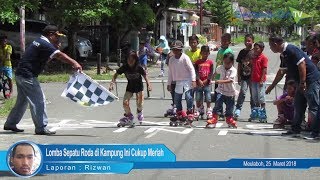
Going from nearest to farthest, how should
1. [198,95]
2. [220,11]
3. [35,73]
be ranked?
[35,73] → [198,95] → [220,11]

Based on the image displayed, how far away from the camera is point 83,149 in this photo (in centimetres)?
513

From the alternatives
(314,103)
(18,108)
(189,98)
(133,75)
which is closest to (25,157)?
(18,108)

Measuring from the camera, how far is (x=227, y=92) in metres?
10.6

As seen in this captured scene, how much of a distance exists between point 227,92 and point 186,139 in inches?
66.6

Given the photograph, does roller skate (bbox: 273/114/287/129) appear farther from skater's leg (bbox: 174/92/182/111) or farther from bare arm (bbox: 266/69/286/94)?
skater's leg (bbox: 174/92/182/111)

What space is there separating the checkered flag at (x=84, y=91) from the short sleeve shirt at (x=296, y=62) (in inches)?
122

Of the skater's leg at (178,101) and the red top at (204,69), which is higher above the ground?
the red top at (204,69)

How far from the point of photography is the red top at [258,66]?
11.3 meters

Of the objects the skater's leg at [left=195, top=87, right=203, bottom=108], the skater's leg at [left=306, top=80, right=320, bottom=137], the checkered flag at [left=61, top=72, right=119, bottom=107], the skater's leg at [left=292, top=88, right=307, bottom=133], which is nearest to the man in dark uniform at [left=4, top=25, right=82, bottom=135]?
the checkered flag at [left=61, top=72, right=119, bottom=107]

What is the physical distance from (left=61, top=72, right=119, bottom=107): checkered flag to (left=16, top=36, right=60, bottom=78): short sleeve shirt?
1.91 ft

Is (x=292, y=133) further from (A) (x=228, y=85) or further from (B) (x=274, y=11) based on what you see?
(B) (x=274, y=11)

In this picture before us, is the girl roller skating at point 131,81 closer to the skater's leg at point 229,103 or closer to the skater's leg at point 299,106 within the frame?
the skater's leg at point 229,103

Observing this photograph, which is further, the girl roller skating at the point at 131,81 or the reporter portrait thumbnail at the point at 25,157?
the girl roller skating at the point at 131,81

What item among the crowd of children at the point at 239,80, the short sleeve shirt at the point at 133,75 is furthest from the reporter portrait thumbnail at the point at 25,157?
the short sleeve shirt at the point at 133,75
